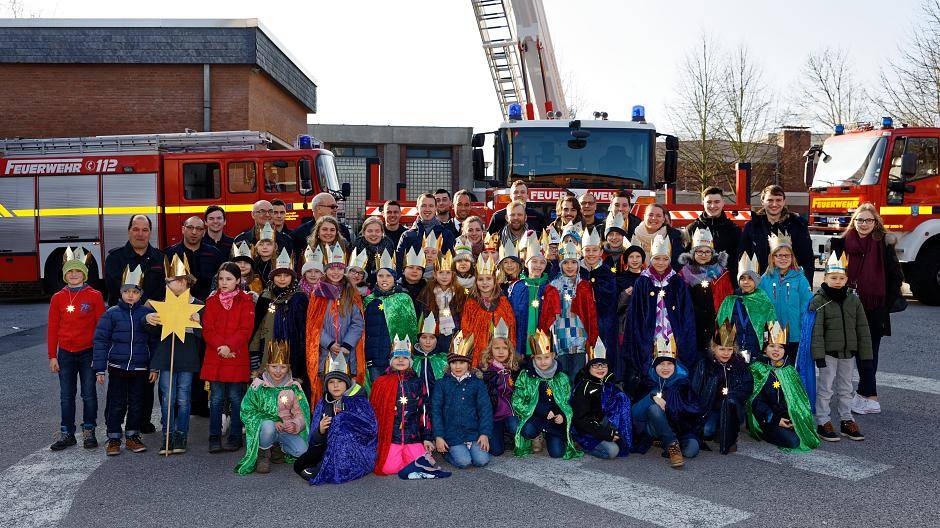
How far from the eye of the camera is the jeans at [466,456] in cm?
561

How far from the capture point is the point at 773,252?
21.8 feet

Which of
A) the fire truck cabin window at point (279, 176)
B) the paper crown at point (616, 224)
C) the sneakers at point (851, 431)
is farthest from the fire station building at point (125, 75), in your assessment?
the sneakers at point (851, 431)

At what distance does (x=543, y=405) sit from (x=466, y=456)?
2.43 feet

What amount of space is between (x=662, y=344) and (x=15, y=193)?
1413 cm

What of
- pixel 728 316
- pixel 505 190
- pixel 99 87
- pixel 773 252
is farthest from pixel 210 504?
pixel 99 87

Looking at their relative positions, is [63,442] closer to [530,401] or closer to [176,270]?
[176,270]

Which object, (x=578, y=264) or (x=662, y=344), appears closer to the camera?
(x=662, y=344)

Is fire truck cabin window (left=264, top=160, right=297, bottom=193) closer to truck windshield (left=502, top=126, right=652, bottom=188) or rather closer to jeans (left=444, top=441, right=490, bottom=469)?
truck windshield (left=502, top=126, right=652, bottom=188)

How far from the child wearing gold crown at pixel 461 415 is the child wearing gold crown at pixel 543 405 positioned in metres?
0.28

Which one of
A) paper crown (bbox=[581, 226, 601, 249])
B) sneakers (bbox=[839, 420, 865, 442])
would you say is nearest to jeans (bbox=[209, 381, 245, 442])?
paper crown (bbox=[581, 226, 601, 249])

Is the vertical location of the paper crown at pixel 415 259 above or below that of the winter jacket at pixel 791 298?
above

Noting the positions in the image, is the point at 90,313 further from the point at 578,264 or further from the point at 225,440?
the point at 578,264

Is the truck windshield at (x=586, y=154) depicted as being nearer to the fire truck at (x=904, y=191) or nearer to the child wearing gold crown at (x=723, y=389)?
the child wearing gold crown at (x=723, y=389)

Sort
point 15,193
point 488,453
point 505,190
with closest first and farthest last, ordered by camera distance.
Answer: point 488,453 → point 505,190 → point 15,193
